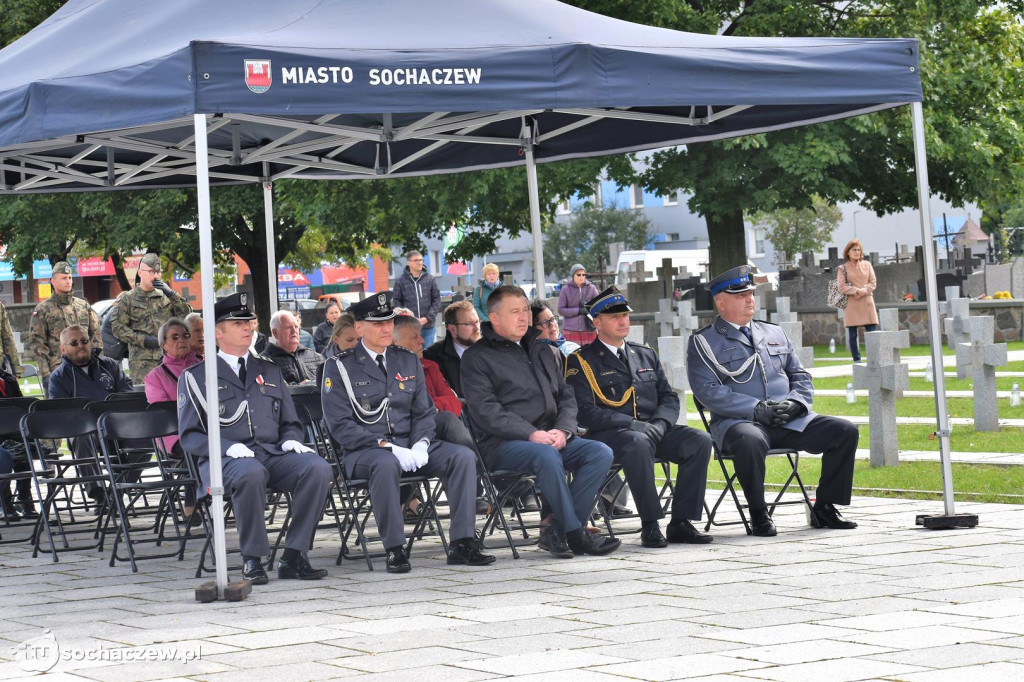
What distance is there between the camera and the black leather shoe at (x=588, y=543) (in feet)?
27.3

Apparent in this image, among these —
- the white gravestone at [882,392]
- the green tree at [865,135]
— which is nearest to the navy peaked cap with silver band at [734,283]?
the white gravestone at [882,392]

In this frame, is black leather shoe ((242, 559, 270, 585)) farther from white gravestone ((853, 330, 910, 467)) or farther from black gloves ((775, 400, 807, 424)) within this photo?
white gravestone ((853, 330, 910, 467))

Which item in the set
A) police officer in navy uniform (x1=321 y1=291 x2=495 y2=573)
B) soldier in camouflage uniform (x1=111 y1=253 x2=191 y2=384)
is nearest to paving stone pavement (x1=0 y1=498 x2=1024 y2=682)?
police officer in navy uniform (x1=321 y1=291 x2=495 y2=573)

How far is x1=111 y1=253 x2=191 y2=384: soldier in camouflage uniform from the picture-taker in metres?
12.4

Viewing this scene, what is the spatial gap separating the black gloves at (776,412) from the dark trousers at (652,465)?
359mm

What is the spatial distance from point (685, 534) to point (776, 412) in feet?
3.10

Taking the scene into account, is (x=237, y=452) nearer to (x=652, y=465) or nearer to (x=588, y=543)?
(x=588, y=543)

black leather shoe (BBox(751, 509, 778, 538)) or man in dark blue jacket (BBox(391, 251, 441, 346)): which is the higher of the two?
man in dark blue jacket (BBox(391, 251, 441, 346))

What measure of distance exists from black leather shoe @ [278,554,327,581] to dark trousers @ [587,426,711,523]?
194cm

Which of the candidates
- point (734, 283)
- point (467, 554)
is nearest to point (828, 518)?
point (734, 283)

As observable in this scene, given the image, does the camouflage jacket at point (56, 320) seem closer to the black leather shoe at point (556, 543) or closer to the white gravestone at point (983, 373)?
the black leather shoe at point (556, 543)

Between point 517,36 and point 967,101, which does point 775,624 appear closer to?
point 517,36

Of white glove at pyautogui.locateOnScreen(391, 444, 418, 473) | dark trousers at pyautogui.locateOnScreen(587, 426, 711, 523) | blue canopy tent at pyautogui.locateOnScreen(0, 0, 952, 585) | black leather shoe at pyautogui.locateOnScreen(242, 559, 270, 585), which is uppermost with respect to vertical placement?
blue canopy tent at pyautogui.locateOnScreen(0, 0, 952, 585)

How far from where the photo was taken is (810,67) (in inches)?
325
